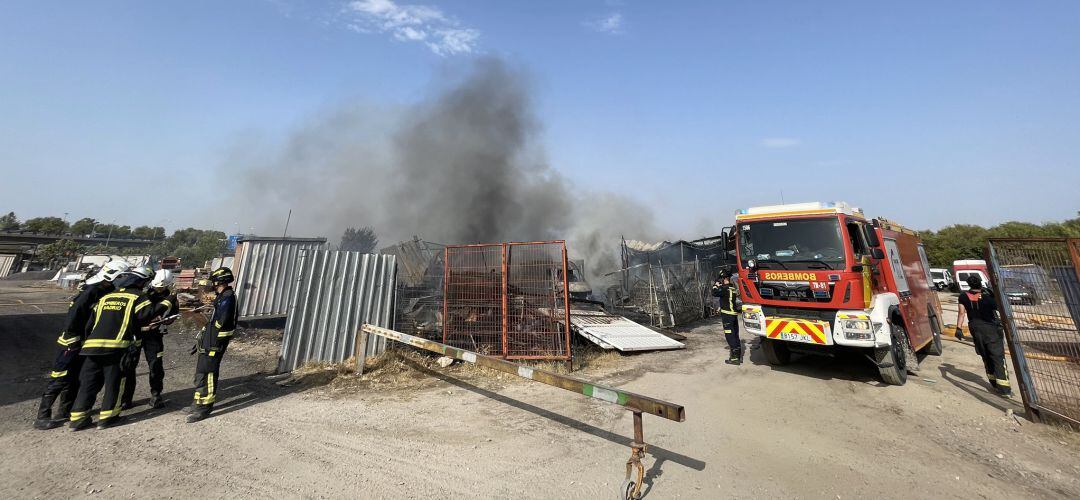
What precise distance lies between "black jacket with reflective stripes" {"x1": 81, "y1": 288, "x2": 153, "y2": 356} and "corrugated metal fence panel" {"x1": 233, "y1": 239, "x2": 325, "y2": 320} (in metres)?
6.38

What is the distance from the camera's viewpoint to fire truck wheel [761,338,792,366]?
6500mm

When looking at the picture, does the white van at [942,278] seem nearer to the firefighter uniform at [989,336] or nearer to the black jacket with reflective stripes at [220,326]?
the firefighter uniform at [989,336]

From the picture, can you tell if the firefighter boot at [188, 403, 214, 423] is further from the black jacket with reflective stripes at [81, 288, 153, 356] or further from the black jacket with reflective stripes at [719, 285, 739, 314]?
the black jacket with reflective stripes at [719, 285, 739, 314]

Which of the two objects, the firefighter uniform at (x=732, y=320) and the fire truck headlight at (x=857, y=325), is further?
the firefighter uniform at (x=732, y=320)

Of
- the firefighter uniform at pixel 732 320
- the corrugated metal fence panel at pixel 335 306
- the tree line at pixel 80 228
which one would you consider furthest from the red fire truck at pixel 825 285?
the tree line at pixel 80 228

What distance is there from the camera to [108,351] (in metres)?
4.03

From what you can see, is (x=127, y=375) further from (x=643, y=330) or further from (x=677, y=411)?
(x=643, y=330)

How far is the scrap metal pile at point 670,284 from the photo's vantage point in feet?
38.1

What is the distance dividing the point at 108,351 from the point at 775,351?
29.2 feet

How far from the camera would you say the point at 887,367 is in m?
5.42

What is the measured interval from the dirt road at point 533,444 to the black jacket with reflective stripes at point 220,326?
0.82 meters

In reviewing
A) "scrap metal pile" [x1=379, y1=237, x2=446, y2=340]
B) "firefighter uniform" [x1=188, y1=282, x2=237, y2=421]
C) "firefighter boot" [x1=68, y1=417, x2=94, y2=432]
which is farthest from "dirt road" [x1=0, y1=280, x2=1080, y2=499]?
"scrap metal pile" [x1=379, y1=237, x2=446, y2=340]

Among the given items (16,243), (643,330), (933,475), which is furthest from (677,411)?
(16,243)

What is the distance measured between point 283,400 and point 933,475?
6.82 metres
